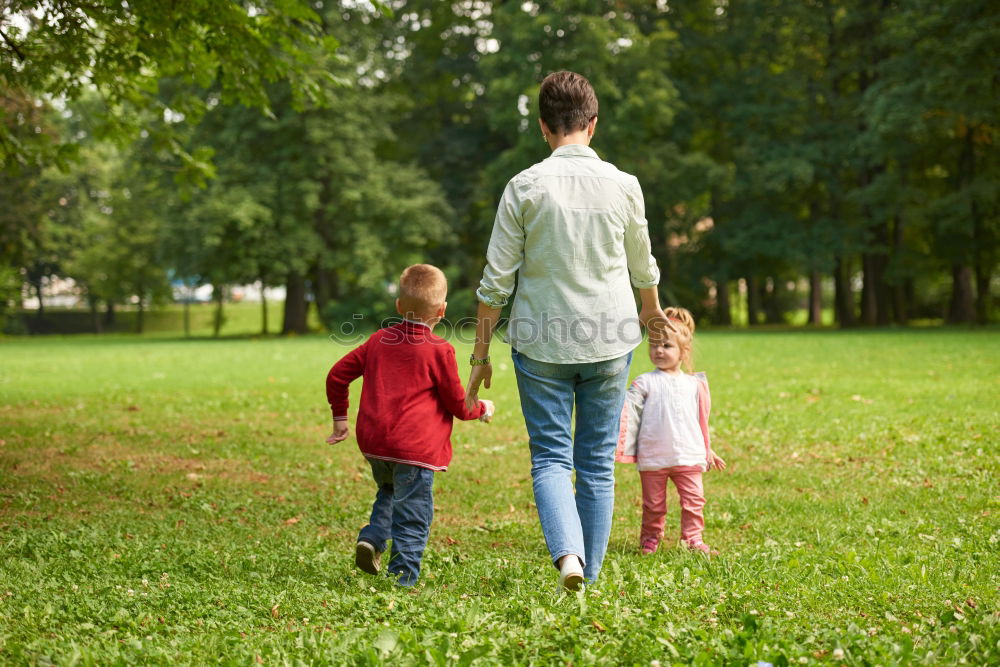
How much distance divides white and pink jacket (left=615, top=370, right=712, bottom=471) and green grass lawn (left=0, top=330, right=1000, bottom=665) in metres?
0.53

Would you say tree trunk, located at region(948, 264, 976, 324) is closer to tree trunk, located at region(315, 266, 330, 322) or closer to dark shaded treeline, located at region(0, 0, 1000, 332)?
dark shaded treeline, located at region(0, 0, 1000, 332)

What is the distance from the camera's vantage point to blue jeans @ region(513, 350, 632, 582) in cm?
376

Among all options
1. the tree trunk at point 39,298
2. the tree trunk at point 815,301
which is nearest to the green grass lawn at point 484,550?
the tree trunk at point 815,301

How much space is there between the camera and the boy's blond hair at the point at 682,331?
490cm

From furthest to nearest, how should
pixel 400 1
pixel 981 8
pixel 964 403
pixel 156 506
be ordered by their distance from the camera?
pixel 400 1
pixel 981 8
pixel 964 403
pixel 156 506

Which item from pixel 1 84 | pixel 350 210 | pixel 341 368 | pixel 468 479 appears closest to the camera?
pixel 341 368

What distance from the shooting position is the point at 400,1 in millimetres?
37781

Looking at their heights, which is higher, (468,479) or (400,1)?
(400,1)

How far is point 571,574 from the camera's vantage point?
3.65 metres

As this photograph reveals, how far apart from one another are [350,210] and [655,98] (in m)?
12.9

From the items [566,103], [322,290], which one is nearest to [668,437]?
[566,103]

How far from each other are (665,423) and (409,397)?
5.15 ft

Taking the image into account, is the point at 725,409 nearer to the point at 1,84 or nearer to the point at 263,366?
the point at 1,84

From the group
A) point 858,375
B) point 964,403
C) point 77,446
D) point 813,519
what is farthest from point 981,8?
point 77,446
